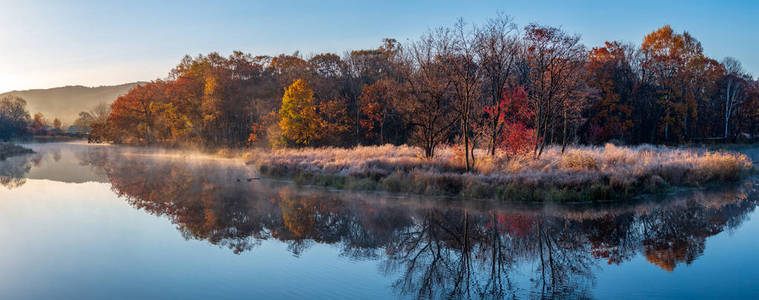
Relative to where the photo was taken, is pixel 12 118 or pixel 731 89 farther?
pixel 12 118

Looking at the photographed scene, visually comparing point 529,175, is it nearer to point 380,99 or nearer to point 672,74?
point 380,99

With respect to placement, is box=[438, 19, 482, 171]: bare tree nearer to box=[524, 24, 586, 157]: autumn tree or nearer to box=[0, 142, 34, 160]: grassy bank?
box=[524, 24, 586, 157]: autumn tree

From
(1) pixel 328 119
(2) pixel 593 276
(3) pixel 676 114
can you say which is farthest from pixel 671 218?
(3) pixel 676 114

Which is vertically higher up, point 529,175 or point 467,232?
point 529,175

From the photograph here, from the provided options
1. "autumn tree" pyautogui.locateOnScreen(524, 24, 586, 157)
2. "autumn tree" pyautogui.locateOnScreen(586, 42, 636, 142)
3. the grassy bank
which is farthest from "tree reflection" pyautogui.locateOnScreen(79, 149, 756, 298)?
the grassy bank

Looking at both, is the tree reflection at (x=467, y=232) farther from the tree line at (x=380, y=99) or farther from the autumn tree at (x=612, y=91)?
the autumn tree at (x=612, y=91)

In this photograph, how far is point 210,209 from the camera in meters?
14.0

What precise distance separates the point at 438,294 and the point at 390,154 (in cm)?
1791

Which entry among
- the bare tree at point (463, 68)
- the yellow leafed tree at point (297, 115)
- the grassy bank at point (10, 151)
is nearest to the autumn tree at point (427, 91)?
the bare tree at point (463, 68)

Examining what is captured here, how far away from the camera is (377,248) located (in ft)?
30.3

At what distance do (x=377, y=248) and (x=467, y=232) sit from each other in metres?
2.23

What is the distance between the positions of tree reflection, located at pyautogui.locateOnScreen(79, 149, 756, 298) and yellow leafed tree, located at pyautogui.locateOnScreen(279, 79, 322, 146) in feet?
67.5

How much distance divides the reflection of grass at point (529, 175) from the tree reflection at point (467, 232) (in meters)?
1.07

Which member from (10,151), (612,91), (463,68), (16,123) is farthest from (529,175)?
(16,123)
